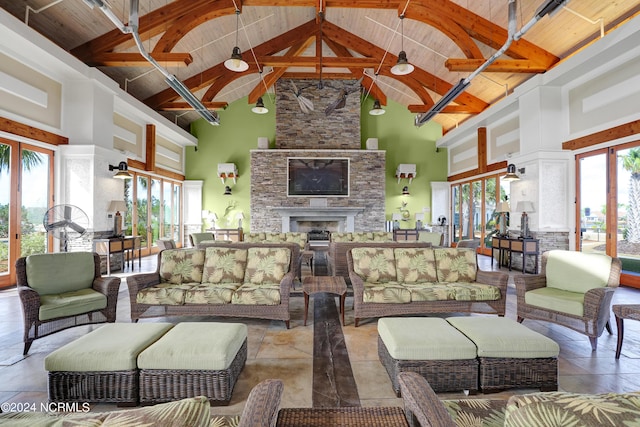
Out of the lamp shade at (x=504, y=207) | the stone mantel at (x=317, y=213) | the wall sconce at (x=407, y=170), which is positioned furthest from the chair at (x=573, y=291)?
the wall sconce at (x=407, y=170)

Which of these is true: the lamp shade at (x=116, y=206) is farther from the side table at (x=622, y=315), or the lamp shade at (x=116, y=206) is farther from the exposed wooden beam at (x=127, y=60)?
the side table at (x=622, y=315)

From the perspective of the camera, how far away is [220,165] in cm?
1045

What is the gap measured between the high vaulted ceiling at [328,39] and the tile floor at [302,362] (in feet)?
13.0

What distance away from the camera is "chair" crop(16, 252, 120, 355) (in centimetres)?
257

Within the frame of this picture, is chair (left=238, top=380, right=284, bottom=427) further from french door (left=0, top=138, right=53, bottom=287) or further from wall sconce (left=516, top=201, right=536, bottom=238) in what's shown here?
wall sconce (left=516, top=201, right=536, bottom=238)

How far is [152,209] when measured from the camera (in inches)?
356

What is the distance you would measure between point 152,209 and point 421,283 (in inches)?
324

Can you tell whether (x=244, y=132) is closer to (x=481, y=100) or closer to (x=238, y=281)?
(x=481, y=100)

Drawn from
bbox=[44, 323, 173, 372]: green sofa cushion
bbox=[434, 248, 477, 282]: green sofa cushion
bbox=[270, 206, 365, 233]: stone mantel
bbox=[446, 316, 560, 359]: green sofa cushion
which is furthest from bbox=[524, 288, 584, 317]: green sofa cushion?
bbox=[270, 206, 365, 233]: stone mantel

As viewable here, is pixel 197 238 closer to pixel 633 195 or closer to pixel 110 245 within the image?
pixel 110 245

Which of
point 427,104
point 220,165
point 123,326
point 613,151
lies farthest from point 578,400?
point 220,165

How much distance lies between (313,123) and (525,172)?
6.27 m

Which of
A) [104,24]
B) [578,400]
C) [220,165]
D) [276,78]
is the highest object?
[276,78]

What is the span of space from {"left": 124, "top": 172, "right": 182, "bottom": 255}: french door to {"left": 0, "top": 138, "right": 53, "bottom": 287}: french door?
2.21 m
